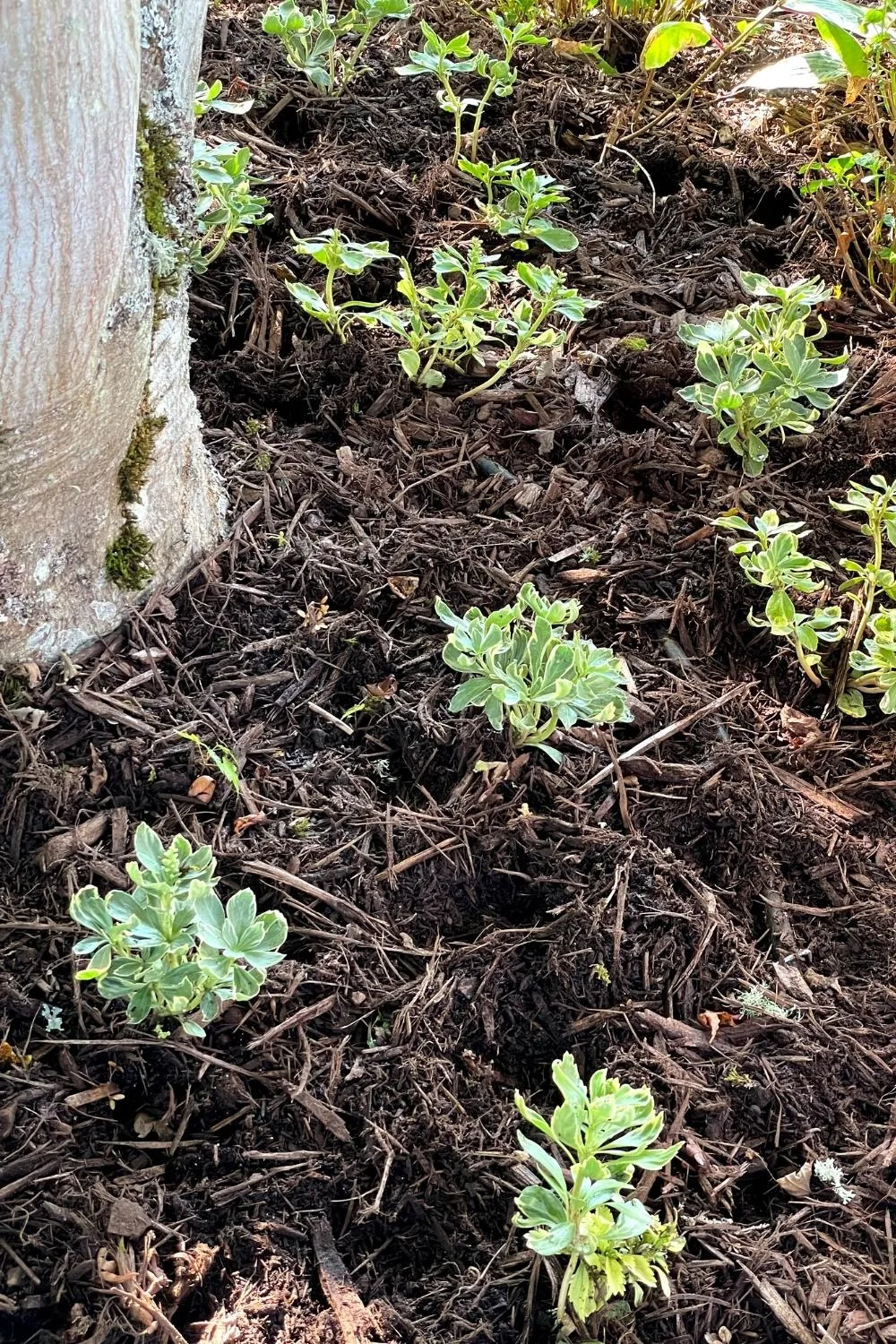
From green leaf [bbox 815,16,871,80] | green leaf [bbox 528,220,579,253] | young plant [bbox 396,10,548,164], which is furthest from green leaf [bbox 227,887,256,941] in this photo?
green leaf [bbox 815,16,871,80]

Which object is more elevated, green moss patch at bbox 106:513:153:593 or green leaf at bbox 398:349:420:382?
green leaf at bbox 398:349:420:382

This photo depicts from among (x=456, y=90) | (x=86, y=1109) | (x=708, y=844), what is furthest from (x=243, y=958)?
(x=456, y=90)

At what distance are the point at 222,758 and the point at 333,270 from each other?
1213 mm

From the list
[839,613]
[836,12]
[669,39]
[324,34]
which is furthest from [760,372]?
[324,34]

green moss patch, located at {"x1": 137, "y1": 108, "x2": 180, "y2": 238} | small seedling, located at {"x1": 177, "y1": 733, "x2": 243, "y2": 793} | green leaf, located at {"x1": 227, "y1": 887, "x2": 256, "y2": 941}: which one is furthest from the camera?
small seedling, located at {"x1": 177, "y1": 733, "x2": 243, "y2": 793}

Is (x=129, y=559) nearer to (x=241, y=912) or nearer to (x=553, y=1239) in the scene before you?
(x=241, y=912)

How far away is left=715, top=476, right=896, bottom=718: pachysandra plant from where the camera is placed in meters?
2.32

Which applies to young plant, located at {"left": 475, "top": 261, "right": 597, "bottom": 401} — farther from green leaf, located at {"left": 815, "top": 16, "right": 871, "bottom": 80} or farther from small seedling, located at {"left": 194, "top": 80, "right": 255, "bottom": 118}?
green leaf, located at {"left": 815, "top": 16, "right": 871, "bottom": 80}

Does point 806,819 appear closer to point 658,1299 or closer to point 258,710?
point 658,1299

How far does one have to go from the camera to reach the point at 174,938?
1.68 metres

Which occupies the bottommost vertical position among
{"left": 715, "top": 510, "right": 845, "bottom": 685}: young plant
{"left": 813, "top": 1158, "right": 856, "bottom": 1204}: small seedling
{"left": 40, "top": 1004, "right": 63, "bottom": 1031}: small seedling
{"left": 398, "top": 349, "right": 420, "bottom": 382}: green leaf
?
{"left": 813, "top": 1158, "right": 856, "bottom": 1204}: small seedling

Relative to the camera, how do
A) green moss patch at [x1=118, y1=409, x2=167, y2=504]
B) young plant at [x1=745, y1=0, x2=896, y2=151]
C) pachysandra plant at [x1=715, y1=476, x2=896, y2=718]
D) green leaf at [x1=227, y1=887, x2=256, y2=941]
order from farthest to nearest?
young plant at [x1=745, y1=0, x2=896, y2=151] < pachysandra plant at [x1=715, y1=476, x2=896, y2=718] < green moss patch at [x1=118, y1=409, x2=167, y2=504] < green leaf at [x1=227, y1=887, x2=256, y2=941]

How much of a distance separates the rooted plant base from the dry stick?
15 millimetres

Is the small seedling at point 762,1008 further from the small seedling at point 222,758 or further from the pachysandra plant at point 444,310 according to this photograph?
the pachysandra plant at point 444,310
